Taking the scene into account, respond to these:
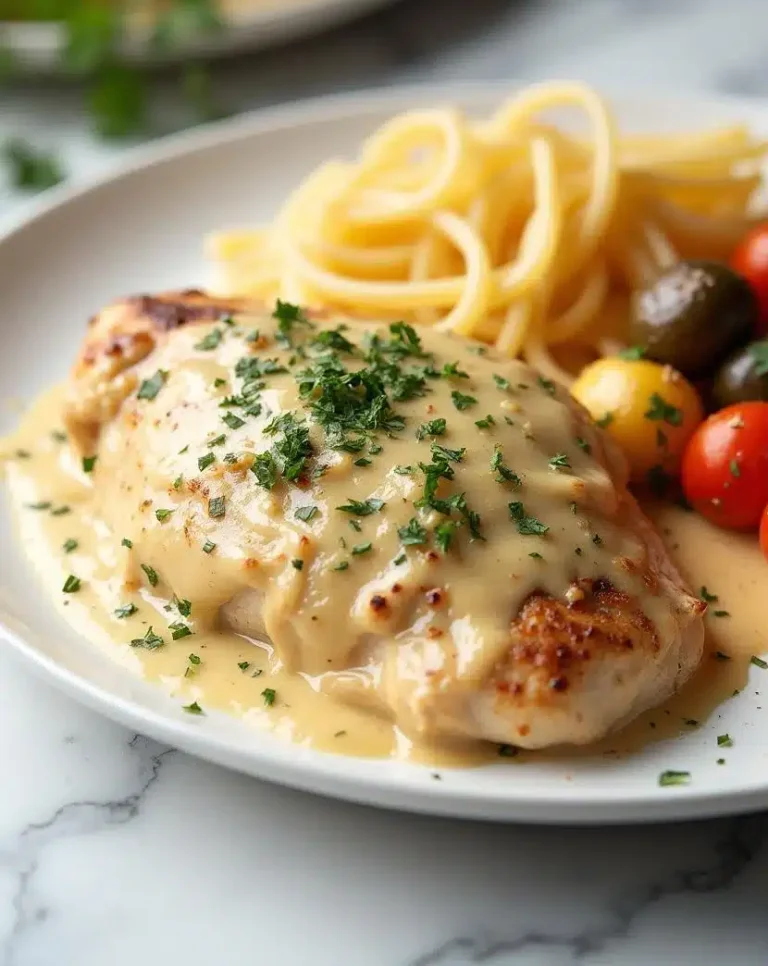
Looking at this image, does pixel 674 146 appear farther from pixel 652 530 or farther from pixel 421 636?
pixel 421 636

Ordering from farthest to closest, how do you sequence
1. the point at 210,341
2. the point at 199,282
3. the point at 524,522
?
the point at 199,282, the point at 210,341, the point at 524,522

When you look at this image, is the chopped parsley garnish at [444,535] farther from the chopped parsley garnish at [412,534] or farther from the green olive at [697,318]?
the green olive at [697,318]

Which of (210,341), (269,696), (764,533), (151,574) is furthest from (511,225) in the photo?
(269,696)

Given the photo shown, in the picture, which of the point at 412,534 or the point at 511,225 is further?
the point at 511,225

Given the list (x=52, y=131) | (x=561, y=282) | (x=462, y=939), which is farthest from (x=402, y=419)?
(x=52, y=131)

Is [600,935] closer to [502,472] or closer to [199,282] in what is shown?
[502,472]

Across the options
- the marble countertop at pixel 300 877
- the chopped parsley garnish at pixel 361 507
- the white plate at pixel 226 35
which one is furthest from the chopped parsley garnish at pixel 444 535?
the white plate at pixel 226 35
